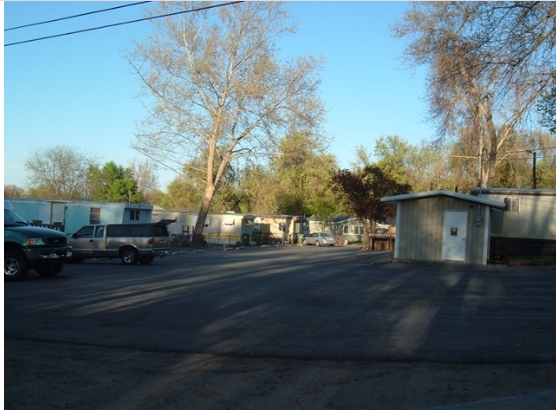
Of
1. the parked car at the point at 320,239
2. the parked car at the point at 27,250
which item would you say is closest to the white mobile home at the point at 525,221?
the parked car at the point at 27,250

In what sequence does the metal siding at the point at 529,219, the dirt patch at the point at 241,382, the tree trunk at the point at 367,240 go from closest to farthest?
the dirt patch at the point at 241,382 → the metal siding at the point at 529,219 → the tree trunk at the point at 367,240

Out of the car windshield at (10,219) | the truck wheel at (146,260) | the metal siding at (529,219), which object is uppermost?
the metal siding at (529,219)

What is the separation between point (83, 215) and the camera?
3869 cm

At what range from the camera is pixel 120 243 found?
85.7 ft

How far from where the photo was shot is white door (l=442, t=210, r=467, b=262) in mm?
27375

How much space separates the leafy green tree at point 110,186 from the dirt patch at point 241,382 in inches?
2489

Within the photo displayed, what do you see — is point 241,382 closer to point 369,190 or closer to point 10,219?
point 10,219

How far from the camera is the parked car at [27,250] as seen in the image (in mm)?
17281

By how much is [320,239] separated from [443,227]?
3448 centimetres

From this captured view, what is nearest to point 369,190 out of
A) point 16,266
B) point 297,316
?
point 16,266

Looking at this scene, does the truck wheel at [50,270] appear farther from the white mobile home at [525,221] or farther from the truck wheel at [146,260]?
the white mobile home at [525,221]

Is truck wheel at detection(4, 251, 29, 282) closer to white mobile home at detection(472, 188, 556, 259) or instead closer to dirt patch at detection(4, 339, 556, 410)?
dirt patch at detection(4, 339, 556, 410)

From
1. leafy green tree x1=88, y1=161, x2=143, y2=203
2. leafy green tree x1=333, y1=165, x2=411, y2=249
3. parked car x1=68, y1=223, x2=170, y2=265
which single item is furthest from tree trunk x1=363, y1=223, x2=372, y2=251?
leafy green tree x1=88, y1=161, x2=143, y2=203

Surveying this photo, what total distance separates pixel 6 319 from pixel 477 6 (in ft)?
44.2
